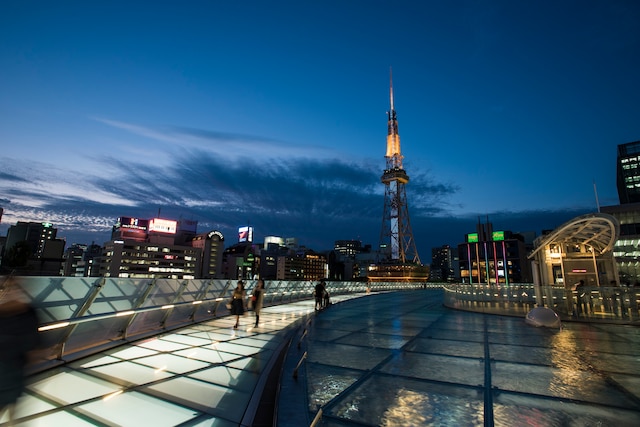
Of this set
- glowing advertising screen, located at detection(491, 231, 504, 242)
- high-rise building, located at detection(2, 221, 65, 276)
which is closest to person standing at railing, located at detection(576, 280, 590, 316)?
high-rise building, located at detection(2, 221, 65, 276)

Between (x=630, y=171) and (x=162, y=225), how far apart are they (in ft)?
521

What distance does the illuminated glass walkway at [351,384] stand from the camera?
154 inches

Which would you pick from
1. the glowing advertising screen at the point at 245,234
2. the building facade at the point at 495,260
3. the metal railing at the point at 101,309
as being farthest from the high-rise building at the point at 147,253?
the metal railing at the point at 101,309

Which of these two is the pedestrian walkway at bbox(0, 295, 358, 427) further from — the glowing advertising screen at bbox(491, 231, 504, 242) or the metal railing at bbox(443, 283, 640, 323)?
the glowing advertising screen at bbox(491, 231, 504, 242)

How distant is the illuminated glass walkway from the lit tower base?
368 ft

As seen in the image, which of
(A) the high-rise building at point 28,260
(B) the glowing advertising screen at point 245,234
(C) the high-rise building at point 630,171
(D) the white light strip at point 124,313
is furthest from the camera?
(B) the glowing advertising screen at point 245,234

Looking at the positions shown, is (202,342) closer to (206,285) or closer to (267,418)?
Answer: (206,285)

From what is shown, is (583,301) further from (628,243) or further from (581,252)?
(628,243)

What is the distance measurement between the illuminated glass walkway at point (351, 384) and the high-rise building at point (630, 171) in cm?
10531

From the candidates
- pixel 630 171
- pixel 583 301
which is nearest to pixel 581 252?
pixel 583 301

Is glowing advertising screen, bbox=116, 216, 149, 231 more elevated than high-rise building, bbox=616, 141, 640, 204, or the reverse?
high-rise building, bbox=616, 141, 640, 204

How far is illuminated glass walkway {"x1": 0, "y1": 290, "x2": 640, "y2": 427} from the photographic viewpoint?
390 cm

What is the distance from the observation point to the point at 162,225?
138250mm

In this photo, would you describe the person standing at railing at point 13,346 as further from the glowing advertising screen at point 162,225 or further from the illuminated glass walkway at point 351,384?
the glowing advertising screen at point 162,225
